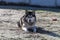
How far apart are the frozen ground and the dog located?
158 millimetres

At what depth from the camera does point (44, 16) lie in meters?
9.30

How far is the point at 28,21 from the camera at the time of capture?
7.12m

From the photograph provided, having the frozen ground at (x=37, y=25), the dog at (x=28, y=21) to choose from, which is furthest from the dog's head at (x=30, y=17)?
the frozen ground at (x=37, y=25)

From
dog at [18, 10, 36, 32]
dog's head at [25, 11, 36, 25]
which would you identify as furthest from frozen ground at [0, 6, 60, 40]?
dog's head at [25, 11, 36, 25]

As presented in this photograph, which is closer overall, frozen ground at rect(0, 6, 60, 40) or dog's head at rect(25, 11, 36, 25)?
frozen ground at rect(0, 6, 60, 40)

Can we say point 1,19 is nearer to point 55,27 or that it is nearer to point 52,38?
point 55,27

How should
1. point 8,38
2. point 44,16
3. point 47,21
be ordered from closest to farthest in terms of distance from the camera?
point 8,38 < point 47,21 < point 44,16

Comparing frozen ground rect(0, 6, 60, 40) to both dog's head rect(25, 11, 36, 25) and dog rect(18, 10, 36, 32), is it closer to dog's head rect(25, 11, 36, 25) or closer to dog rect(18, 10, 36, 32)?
dog rect(18, 10, 36, 32)

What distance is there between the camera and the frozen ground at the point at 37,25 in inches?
267

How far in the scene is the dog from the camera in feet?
23.0

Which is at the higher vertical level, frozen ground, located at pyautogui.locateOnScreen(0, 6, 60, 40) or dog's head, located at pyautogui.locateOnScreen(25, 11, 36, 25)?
dog's head, located at pyautogui.locateOnScreen(25, 11, 36, 25)

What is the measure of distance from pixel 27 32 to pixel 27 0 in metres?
4.49

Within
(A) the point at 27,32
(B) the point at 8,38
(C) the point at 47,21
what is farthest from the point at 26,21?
(C) the point at 47,21

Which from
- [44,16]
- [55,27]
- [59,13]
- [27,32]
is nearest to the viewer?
[27,32]
